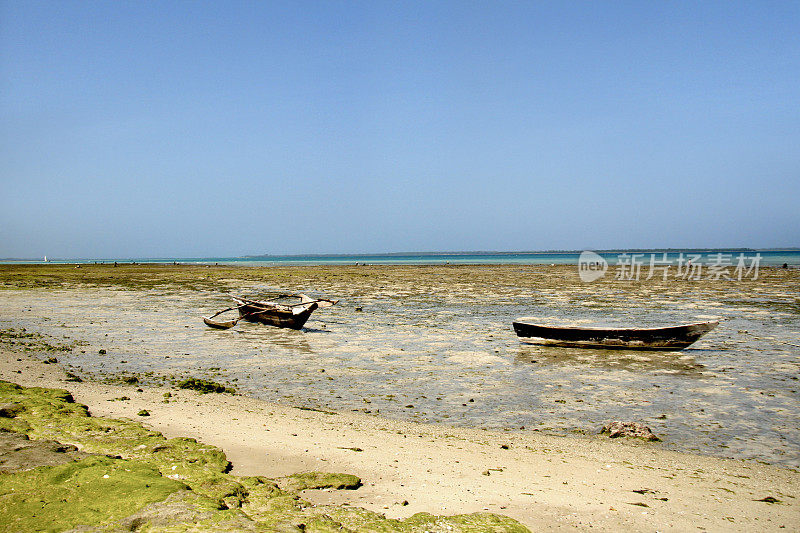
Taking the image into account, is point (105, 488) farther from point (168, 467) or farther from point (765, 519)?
point (765, 519)

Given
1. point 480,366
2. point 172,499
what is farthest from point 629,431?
point 172,499

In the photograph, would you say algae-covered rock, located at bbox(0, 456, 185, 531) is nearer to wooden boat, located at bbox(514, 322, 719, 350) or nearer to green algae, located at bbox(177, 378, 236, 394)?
green algae, located at bbox(177, 378, 236, 394)

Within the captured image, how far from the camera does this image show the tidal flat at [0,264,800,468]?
8461 mm

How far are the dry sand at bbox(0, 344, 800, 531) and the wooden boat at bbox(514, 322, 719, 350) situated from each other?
7751 millimetres

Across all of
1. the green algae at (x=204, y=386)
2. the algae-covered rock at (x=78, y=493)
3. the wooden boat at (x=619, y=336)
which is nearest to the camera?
the algae-covered rock at (x=78, y=493)

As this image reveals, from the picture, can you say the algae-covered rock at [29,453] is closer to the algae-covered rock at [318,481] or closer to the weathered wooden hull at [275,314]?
the algae-covered rock at [318,481]

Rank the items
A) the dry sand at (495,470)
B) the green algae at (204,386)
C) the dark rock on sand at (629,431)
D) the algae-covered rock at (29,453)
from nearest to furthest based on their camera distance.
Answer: the dry sand at (495,470), the algae-covered rock at (29,453), the dark rock on sand at (629,431), the green algae at (204,386)

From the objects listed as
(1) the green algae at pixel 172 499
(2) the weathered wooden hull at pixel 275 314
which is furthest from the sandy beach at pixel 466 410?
(2) the weathered wooden hull at pixel 275 314

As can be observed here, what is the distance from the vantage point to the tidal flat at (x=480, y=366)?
8.46 meters

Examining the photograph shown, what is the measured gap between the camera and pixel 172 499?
4539 mm

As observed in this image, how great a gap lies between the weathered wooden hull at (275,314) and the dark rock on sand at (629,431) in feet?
39.7

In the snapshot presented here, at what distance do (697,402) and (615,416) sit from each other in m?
2.03

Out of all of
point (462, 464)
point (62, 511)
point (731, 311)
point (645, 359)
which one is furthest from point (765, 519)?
point (731, 311)

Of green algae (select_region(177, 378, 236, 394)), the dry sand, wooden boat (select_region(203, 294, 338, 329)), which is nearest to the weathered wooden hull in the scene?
wooden boat (select_region(203, 294, 338, 329))
